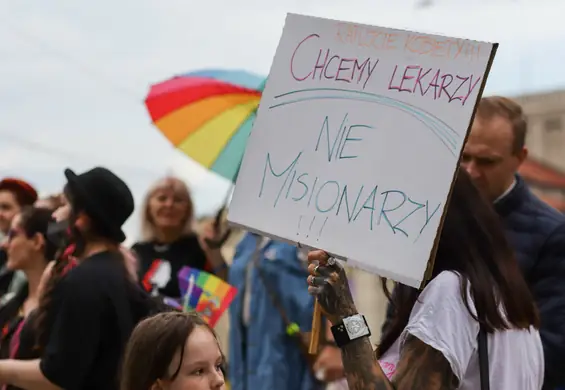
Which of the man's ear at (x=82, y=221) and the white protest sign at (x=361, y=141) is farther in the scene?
the man's ear at (x=82, y=221)

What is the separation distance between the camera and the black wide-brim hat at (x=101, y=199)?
4.34m

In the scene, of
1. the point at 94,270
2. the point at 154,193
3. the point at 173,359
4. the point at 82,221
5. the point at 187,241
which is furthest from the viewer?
the point at 154,193

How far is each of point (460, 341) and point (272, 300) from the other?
11.2 ft

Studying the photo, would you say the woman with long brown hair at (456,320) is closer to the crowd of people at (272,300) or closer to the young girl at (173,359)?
the crowd of people at (272,300)

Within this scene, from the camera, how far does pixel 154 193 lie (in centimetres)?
671

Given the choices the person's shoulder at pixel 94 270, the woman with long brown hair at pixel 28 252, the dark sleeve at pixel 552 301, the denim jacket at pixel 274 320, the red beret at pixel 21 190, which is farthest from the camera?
the red beret at pixel 21 190

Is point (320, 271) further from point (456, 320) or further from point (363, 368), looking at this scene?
point (456, 320)

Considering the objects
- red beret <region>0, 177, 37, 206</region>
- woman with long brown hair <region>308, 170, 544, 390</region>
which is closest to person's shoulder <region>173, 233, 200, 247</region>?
red beret <region>0, 177, 37, 206</region>

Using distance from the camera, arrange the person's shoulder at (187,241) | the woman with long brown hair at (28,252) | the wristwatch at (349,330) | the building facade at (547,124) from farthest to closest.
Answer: the building facade at (547,124)
the person's shoulder at (187,241)
the woman with long brown hair at (28,252)
the wristwatch at (349,330)

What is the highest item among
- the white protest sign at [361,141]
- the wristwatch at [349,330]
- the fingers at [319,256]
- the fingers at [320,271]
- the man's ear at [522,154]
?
the man's ear at [522,154]

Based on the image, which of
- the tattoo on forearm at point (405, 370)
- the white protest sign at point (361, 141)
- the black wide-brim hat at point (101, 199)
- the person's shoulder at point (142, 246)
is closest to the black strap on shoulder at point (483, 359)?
the tattoo on forearm at point (405, 370)

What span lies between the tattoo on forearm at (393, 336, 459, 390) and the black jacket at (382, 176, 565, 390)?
655 mm

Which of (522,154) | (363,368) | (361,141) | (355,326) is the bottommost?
(363,368)

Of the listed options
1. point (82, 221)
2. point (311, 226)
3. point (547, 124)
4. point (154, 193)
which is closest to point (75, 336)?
point (82, 221)
